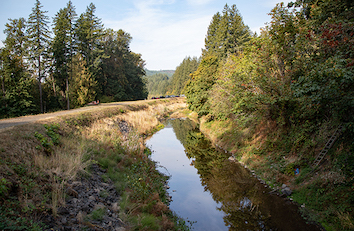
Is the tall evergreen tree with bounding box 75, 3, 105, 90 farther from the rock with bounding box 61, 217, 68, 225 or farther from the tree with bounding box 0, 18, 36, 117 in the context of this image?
the rock with bounding box 61, 217, 68, 225

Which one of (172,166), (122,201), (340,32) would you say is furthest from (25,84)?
(340,32)

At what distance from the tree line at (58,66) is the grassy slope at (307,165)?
28425 mm

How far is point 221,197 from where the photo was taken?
9375 millimetres

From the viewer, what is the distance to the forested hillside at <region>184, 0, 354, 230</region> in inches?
253

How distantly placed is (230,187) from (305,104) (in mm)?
5156

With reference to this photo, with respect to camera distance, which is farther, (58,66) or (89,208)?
(58,66)

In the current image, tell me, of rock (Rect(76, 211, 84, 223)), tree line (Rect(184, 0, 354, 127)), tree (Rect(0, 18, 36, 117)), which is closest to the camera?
rock (Rect(76, 211, 84, 223))

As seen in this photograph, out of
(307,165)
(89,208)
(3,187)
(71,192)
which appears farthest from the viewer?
(307,165)

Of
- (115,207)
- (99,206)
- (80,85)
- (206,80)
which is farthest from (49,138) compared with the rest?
(80,85)

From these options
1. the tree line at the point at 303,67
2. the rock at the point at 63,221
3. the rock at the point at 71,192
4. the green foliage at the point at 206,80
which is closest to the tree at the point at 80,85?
the green foliage at the point at 206,80

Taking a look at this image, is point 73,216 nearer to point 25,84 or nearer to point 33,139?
point 33,139

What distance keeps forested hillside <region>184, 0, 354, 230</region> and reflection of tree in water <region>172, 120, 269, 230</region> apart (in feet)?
3.83

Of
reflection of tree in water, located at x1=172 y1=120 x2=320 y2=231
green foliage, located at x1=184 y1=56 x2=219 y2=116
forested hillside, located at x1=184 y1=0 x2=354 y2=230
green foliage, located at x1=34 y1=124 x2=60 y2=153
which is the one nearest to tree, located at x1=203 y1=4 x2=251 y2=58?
green foliage, located at x1=184 y1=56 x2=219 y2=116

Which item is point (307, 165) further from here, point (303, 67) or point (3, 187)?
point (3, 187)
